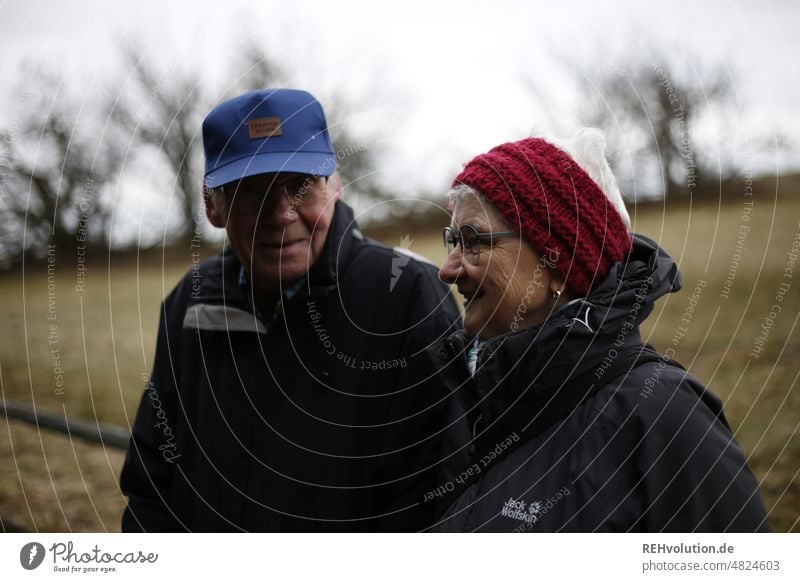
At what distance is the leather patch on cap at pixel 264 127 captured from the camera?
214cm

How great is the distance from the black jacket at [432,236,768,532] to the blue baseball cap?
0.85 metres

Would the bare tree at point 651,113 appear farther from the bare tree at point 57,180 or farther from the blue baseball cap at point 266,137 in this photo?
the bare tree at point 57,180

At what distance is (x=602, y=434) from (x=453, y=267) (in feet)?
1.78

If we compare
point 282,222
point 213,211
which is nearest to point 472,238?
point 282,222

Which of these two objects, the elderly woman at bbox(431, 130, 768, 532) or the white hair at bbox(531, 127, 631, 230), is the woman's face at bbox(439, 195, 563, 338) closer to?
the elderly woman at bbox(431, 130, 768, 532)

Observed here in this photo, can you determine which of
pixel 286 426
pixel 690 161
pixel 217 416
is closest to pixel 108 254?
pixel 217 416

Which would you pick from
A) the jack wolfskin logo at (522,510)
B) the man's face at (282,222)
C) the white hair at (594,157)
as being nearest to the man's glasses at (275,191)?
the man's face at (282,222)

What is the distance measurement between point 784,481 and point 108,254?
295 centimetres

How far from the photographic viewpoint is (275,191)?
6.94ft

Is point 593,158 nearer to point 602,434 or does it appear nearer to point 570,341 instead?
point 570,341

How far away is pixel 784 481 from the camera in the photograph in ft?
9.42

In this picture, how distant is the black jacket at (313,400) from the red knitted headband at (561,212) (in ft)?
1.53

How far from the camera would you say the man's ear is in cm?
225
